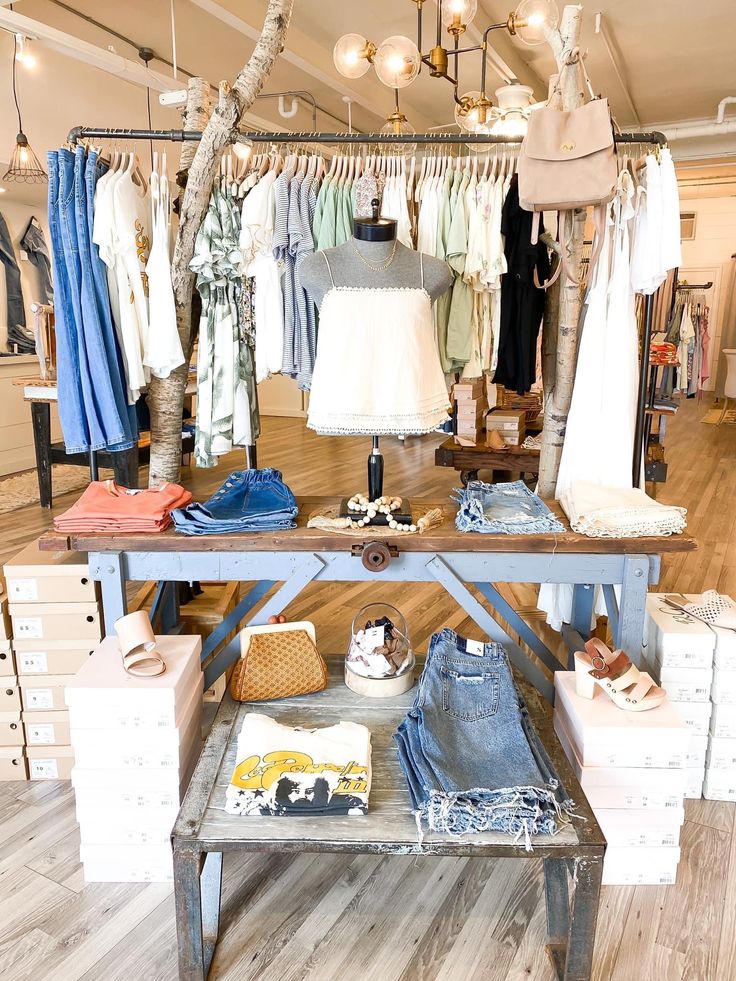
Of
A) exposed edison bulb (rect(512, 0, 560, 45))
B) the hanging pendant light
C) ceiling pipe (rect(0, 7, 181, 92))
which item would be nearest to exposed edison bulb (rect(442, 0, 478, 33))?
exposed edison bulb (rect(512, 0, 560, 45))

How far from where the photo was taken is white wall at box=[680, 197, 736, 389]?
38.1 feet

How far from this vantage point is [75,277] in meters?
2.60

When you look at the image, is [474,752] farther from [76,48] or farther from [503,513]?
[76,48]

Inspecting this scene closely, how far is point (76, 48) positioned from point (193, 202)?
9.48 ft

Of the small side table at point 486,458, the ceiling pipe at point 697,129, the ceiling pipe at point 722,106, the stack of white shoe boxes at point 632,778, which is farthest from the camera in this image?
the ceiling pipe at point 697,129

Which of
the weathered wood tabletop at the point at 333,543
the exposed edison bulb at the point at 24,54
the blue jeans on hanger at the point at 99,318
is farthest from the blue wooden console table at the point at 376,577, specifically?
the exposed edison bulb at the point at 24,54

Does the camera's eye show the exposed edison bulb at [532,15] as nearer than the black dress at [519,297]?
No

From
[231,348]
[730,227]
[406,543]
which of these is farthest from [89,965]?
[730,227]

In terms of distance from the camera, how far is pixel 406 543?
2.24 metres

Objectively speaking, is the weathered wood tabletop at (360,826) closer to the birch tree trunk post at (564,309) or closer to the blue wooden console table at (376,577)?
the blue wooden console table at (376,577)

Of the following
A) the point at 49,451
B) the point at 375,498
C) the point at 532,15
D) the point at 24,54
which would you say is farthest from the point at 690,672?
the point at 24,54

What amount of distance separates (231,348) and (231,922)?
6.25 ft

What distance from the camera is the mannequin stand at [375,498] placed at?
2.33 meters

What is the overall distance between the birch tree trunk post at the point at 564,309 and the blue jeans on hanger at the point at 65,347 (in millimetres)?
1720
